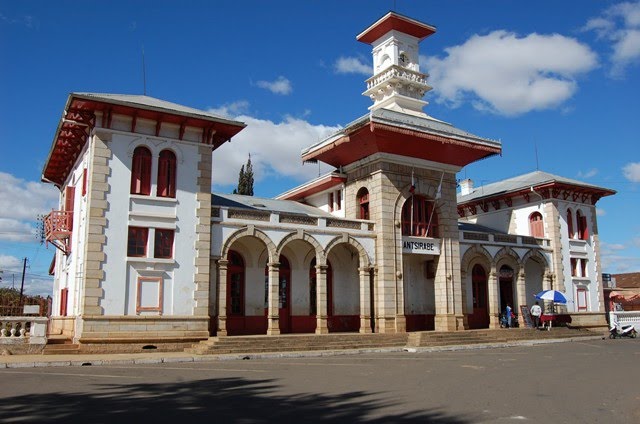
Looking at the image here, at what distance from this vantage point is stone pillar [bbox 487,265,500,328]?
2977cm

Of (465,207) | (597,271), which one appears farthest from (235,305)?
(597,271)

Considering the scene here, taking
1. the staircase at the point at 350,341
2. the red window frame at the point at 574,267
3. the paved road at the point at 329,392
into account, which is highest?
the red window frame at the point at 574,267

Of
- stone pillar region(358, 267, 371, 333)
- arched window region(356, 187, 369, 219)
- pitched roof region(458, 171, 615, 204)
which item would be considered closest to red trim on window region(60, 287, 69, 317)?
stone pillar region(358, 267, 371, 333)

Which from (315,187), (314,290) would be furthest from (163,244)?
(315,187)

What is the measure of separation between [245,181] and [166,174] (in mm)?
22081

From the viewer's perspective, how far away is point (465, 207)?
3912cm

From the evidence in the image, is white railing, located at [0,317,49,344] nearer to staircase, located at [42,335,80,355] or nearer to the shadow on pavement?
staircase, located at [42,335,80,355]

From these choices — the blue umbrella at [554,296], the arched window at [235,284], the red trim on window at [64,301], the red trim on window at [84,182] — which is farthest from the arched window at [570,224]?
the red trim on window at [64,301]

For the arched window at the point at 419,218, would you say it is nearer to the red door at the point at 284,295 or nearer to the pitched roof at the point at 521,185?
the red door at the point at 284,295

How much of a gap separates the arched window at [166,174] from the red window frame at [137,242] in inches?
60.0

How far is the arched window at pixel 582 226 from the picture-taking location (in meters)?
35.4

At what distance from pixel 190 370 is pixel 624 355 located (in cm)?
1473

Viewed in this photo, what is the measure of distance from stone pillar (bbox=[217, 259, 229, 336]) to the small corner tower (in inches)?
563

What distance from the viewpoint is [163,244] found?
2119 cm
